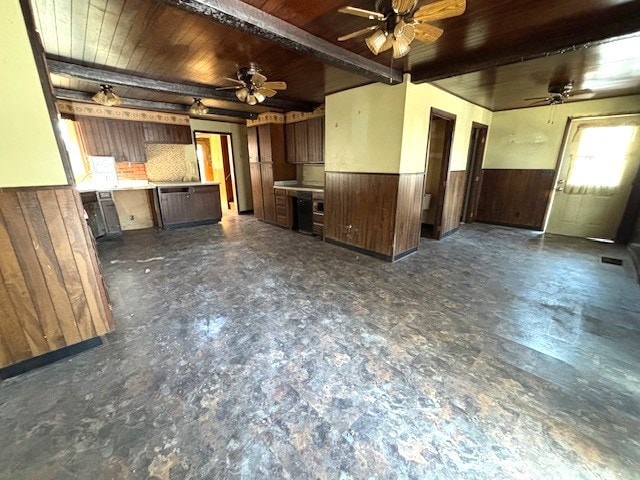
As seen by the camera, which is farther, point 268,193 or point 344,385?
point 268,193

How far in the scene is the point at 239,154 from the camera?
7293 mm

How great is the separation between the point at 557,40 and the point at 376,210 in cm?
245

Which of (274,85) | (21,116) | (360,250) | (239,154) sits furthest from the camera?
(239,154)

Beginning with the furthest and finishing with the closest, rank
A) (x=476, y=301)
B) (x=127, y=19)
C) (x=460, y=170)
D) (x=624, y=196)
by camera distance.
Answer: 1. (x=460, y=170)
2. (x=624, y=196)
3. (x=476, y=301)
4. (x=127, y=19)

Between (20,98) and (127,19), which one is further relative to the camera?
(127,19)

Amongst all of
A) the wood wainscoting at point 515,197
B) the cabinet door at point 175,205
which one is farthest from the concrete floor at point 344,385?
the cabinet door at point 175,205

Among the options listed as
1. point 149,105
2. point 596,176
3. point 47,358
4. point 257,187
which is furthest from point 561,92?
point 149,105

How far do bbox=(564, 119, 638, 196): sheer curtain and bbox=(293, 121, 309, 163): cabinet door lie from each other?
17.1 ft

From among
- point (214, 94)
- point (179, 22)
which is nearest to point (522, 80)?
point (179, 22)

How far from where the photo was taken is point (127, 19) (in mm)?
2162

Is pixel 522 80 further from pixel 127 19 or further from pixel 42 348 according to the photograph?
pixel 42 348

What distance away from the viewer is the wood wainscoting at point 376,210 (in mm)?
3723

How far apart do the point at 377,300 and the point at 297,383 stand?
1354 millimetres

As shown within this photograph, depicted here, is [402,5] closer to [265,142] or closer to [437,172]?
[437,172]
